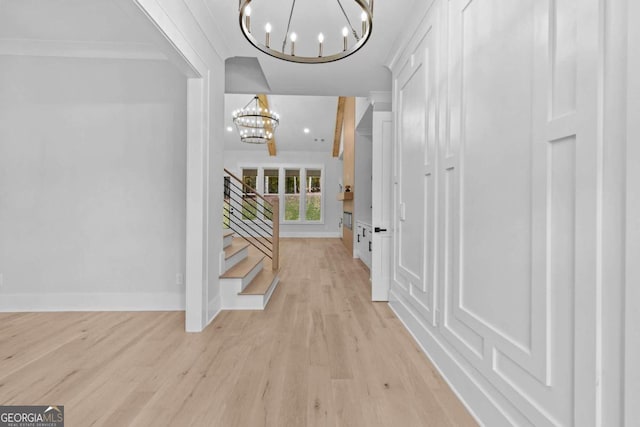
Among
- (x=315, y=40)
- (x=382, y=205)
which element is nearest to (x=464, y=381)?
(x=382, y=205)

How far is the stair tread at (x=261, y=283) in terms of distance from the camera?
314cm

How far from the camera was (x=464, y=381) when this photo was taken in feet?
5.38

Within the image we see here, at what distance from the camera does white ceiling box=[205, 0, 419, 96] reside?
8.04 ft

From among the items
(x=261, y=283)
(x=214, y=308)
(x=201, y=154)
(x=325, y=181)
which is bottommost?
(x=214, y=308)

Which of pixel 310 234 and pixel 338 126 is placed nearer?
pixel 338 126

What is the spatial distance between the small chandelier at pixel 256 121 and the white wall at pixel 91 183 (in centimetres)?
362

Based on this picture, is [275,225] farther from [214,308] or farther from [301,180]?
[301,180]

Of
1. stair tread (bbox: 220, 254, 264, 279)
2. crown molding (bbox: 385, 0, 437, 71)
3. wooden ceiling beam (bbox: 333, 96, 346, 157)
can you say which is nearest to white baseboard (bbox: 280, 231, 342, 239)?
wooden ceiling beam (bbox: 333, 96, 346, 157)

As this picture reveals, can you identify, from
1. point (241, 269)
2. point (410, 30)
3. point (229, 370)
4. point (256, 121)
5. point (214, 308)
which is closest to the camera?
point (229, 370)

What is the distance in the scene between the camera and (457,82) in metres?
1.75

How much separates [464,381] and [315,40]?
3057 millimetres

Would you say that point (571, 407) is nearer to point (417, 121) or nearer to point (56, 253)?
point (417, 121)

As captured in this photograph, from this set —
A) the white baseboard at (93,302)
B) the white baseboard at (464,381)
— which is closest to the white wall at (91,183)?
the white baseboard at (93,302)

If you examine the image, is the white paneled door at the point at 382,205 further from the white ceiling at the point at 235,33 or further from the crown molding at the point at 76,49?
the crown molding at the point at 76,49
